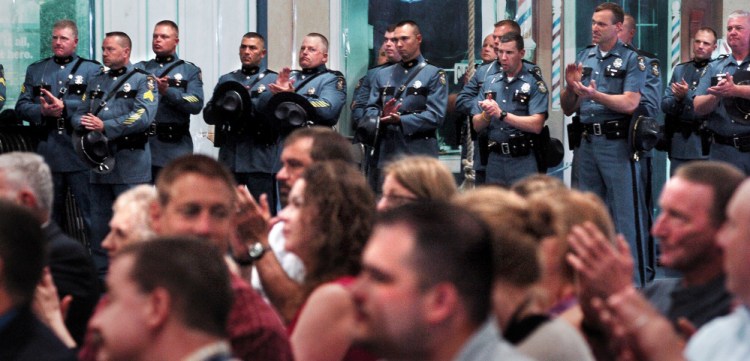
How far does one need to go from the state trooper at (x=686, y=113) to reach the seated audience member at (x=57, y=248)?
595 cm

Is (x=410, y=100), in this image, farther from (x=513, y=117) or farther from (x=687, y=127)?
(x=687, y=127)

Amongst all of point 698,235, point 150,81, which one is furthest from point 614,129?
point 698,235

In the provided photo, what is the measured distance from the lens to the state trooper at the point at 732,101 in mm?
7666

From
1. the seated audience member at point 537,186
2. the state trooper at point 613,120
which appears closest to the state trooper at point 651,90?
the state trooper at point 613,120

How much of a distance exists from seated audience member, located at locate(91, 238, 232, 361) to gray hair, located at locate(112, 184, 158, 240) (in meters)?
1.28

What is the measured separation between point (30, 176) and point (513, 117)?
14.5 feet

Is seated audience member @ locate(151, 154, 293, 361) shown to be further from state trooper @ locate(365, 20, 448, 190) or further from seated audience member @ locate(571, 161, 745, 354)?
state trooper @ locate(365, 20, 448, 190)

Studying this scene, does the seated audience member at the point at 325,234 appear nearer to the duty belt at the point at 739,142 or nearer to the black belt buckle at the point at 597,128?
the black belt buckle at the point at 597,128

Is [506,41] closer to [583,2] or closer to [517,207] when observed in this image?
[583,2]

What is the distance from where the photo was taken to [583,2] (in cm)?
1105

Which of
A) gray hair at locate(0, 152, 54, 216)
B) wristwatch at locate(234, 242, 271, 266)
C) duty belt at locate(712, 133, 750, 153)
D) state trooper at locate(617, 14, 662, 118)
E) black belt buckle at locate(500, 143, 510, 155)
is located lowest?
wristwatch at locate(234, 242, 271, 266)

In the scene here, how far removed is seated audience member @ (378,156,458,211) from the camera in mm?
3422

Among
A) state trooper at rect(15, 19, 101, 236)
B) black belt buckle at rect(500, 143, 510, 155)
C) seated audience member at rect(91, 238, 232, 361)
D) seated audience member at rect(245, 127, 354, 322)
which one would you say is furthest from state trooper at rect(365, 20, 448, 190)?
seated audience member at rect(91, 238, 232, 361)

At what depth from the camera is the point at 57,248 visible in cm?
372
